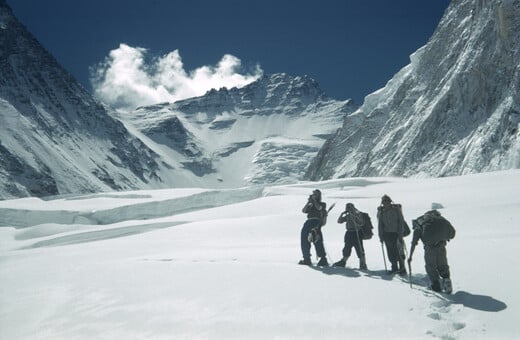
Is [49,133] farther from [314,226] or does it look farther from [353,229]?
[353,229]

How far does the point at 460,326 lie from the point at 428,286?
1.75 metres

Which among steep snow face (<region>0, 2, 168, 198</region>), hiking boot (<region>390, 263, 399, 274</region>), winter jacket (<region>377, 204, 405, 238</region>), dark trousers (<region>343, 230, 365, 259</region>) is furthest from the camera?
steep snow face (<region>0, 2, 168, 198</region>)

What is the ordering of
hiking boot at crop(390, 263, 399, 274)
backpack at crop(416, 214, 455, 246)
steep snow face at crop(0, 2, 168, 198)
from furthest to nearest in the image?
steep snow face at crop(0, 2, 168, 198), hiking boot at crop(390, 263, 399, 274), backpack at crop(416, 214, 455, 246)

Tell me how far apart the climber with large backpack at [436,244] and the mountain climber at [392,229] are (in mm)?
715

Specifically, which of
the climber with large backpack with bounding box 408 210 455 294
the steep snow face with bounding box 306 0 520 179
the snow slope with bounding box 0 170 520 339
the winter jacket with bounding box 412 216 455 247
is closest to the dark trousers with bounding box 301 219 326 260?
the snow slope with bounding box 0 170 520 339

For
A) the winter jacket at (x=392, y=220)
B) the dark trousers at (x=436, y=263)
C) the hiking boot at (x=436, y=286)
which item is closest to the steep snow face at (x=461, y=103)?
the winter jacket at (x=392, y=220)

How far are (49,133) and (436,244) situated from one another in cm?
15870

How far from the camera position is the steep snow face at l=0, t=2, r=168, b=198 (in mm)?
117125

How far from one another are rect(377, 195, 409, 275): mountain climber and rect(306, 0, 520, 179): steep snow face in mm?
42149

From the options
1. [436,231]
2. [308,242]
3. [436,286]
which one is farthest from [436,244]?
[308,242]

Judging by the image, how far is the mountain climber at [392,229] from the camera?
8.09 m

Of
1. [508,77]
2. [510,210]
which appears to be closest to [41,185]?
[508,77]

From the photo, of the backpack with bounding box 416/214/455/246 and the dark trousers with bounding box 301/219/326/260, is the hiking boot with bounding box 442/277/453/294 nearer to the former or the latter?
the backpack with bounding box 416/214/455/246

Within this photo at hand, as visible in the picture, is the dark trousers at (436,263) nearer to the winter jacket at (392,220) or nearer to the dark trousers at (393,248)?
the dark trousers at (393,248)
